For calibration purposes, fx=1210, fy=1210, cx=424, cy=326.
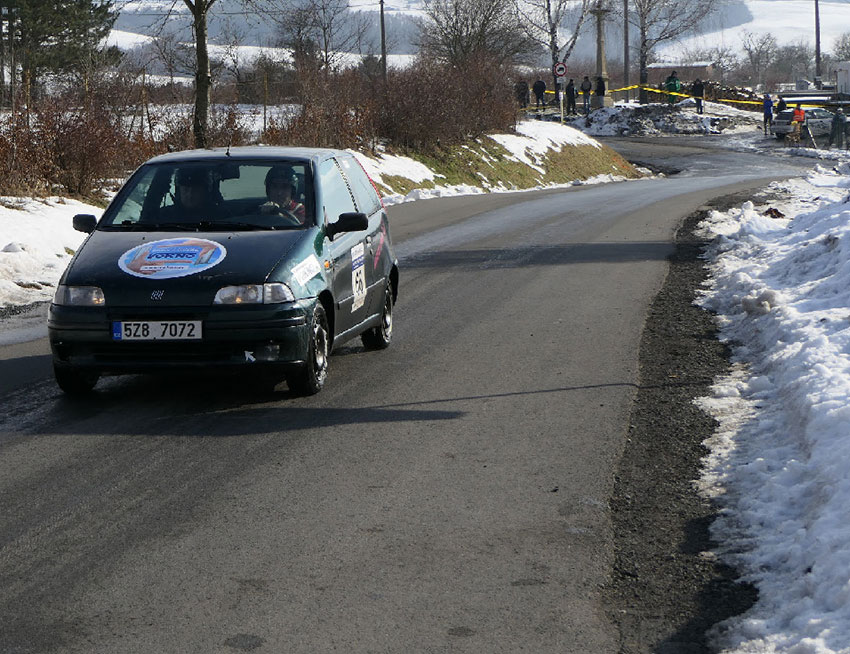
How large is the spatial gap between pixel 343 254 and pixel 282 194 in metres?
0.60

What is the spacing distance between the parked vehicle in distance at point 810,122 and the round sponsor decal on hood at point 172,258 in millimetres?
53479

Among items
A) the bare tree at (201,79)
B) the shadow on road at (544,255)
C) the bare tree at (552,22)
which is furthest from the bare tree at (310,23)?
the shadow on road at (544,255)

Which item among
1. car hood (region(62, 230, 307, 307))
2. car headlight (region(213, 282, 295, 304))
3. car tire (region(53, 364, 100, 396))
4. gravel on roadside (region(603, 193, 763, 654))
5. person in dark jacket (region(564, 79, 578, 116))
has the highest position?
person in dark jacket (region(564, 79, 578, 116))

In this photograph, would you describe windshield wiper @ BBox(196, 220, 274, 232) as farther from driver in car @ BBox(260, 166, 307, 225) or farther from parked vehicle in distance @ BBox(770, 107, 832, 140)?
parked vehicle in distance @ BBox(770, 107, 832, 140)

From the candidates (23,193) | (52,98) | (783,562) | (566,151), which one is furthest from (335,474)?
(566,151)

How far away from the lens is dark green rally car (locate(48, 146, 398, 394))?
24.3 feet

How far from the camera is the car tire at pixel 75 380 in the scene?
25.2 feet

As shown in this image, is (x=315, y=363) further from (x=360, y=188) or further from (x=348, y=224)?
(x=360, y=188)

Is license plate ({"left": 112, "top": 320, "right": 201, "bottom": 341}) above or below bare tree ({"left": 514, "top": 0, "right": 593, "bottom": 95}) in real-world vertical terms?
below

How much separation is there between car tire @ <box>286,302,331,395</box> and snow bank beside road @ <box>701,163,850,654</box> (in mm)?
2513

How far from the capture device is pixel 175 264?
24.8 ft

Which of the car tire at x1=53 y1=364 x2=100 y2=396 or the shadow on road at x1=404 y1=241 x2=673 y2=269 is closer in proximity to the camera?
the car tire at x1=53 y1=364 x2=100 y2=396

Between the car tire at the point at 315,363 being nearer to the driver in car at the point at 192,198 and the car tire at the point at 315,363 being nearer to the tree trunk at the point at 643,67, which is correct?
the driver in car at the point at 192,198

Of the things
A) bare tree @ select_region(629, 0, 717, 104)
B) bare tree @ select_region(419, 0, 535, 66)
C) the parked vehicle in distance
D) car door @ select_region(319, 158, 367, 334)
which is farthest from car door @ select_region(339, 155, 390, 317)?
bare tree @ select_region(629, 0, 717, 104)
